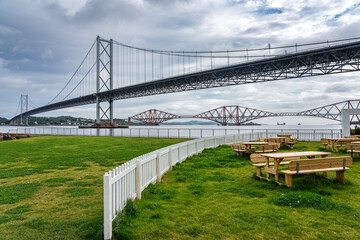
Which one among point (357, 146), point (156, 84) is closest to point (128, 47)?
point (156, 84)

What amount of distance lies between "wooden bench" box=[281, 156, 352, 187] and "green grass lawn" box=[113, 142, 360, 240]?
251 mm

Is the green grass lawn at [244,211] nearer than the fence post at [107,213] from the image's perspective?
No

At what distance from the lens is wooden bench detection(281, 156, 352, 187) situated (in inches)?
217

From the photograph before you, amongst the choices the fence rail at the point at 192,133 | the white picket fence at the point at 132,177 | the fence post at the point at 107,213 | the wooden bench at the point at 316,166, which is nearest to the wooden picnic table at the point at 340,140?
the fence rail at the point at 192,133

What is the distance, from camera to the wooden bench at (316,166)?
550cm

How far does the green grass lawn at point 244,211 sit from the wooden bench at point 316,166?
25 cm

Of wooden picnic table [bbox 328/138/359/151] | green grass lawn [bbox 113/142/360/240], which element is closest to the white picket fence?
green grass lawn [bbox 113/142/360/240]

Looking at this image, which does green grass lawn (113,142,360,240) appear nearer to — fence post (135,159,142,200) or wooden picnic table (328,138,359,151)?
fence post (135,159,142,200)

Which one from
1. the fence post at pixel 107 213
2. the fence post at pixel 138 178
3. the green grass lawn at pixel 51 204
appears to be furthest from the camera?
the fence post at pixel 138 178

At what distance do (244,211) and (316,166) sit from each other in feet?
8.16

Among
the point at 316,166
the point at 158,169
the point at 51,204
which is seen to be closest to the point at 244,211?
Answer: the point at 316,166

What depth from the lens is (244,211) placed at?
4344 millimetres

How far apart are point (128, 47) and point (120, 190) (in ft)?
229

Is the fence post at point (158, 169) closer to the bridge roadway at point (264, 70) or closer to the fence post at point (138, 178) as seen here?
the fence post at point (138, 178)
